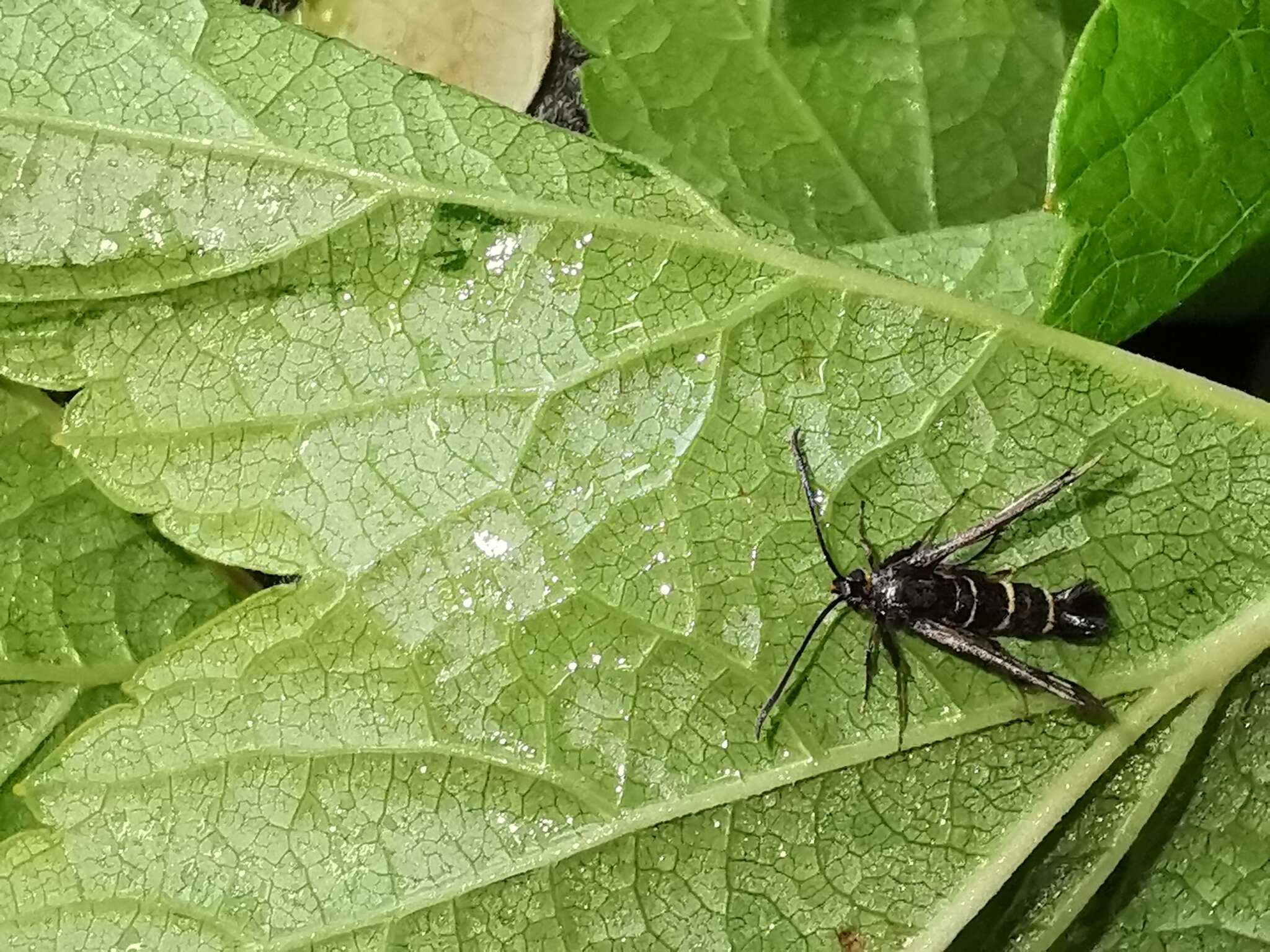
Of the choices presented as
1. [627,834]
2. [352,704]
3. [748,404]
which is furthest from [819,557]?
[352,704]

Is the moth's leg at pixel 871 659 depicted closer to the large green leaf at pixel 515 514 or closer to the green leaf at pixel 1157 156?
A: the large green leaf at pixel 515 514

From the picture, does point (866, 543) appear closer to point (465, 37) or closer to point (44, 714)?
point (465, 37)

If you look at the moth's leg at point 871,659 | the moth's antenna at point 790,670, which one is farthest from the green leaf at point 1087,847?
the moth's antenna at point 790,670

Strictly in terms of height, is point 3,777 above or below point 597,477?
below

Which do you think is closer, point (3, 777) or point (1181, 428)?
point (1181, 428)

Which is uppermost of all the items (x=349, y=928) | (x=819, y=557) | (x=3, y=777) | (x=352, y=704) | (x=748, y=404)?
(x=748, y=404)

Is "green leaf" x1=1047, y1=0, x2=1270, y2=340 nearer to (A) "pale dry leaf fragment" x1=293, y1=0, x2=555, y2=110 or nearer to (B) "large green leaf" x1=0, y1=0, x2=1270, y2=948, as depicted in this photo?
(B) "large green leaf" x1=0, y1=0, x2=1270, y2=948

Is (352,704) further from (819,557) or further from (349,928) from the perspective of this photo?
(819,557)
